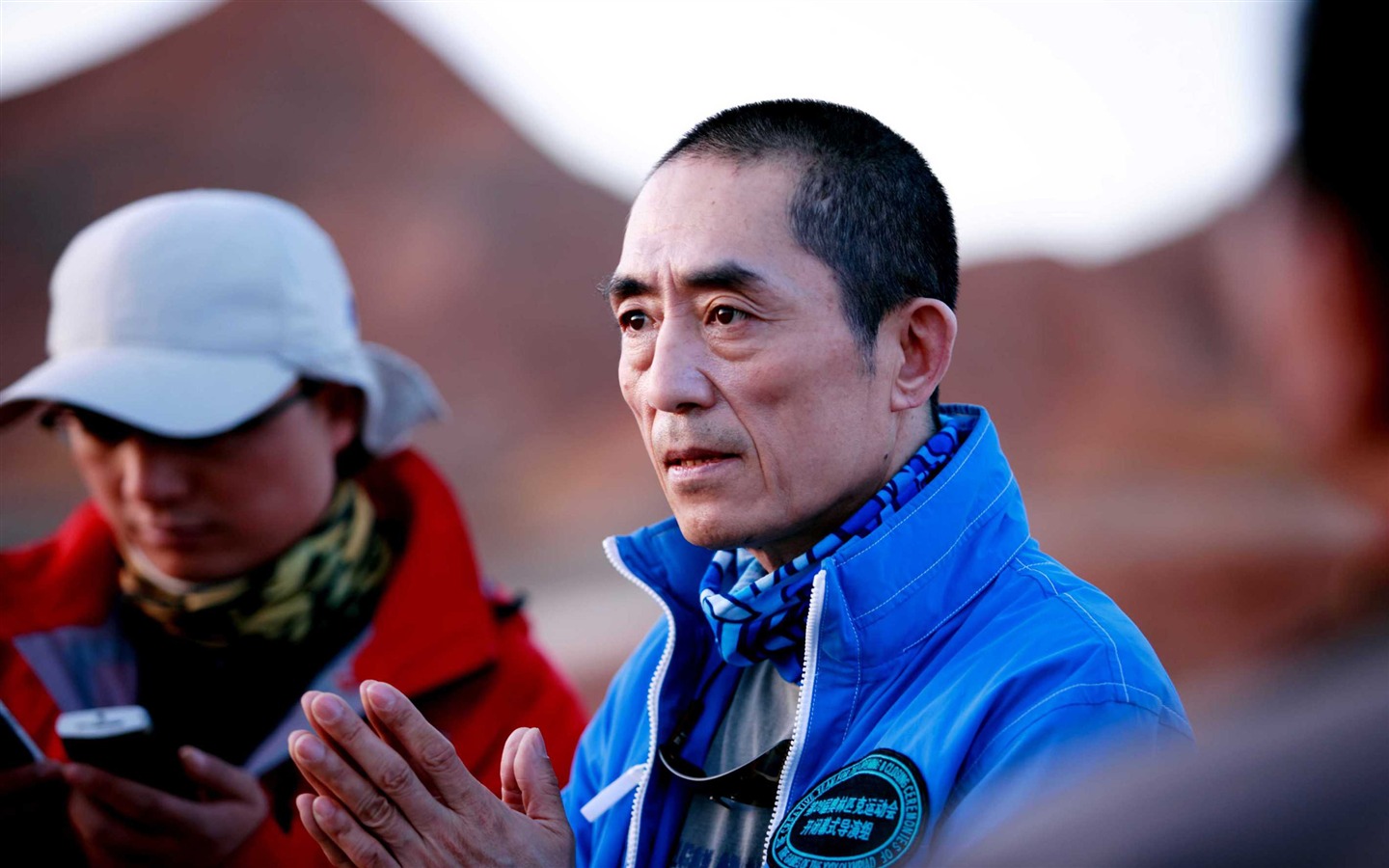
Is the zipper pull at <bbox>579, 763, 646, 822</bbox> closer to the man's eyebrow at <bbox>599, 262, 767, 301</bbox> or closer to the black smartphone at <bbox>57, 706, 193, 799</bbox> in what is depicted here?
the man's eyebrow at <bbox>599, 262, 767, 301</bbox>

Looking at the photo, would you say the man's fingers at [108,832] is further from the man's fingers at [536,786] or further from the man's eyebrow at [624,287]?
the man's eyebrow at [624,287]

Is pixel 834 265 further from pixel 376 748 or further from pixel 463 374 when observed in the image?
pixel 463 374

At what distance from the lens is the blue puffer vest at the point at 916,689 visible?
1.33 meters

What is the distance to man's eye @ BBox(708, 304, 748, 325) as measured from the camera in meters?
1.71

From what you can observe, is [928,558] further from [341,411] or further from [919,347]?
[341,411]

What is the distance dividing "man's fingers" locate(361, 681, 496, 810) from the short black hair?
29.7 inches

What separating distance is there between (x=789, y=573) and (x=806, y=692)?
6.3 inches

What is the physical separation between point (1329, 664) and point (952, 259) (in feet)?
4.67

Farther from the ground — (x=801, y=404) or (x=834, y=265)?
(x=834, y=265)

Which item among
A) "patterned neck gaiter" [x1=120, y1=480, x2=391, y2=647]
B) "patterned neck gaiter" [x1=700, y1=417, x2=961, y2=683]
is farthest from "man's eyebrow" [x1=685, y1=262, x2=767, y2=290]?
"patterned neck gaiter" [x1=120, y1=480, x2=391, y2=647]

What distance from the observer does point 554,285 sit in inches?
721

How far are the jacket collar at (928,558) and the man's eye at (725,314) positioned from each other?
341mm

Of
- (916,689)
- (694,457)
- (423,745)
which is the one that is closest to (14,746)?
(423,745)

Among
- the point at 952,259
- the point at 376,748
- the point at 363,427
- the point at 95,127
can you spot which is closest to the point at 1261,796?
the point at 376,748
